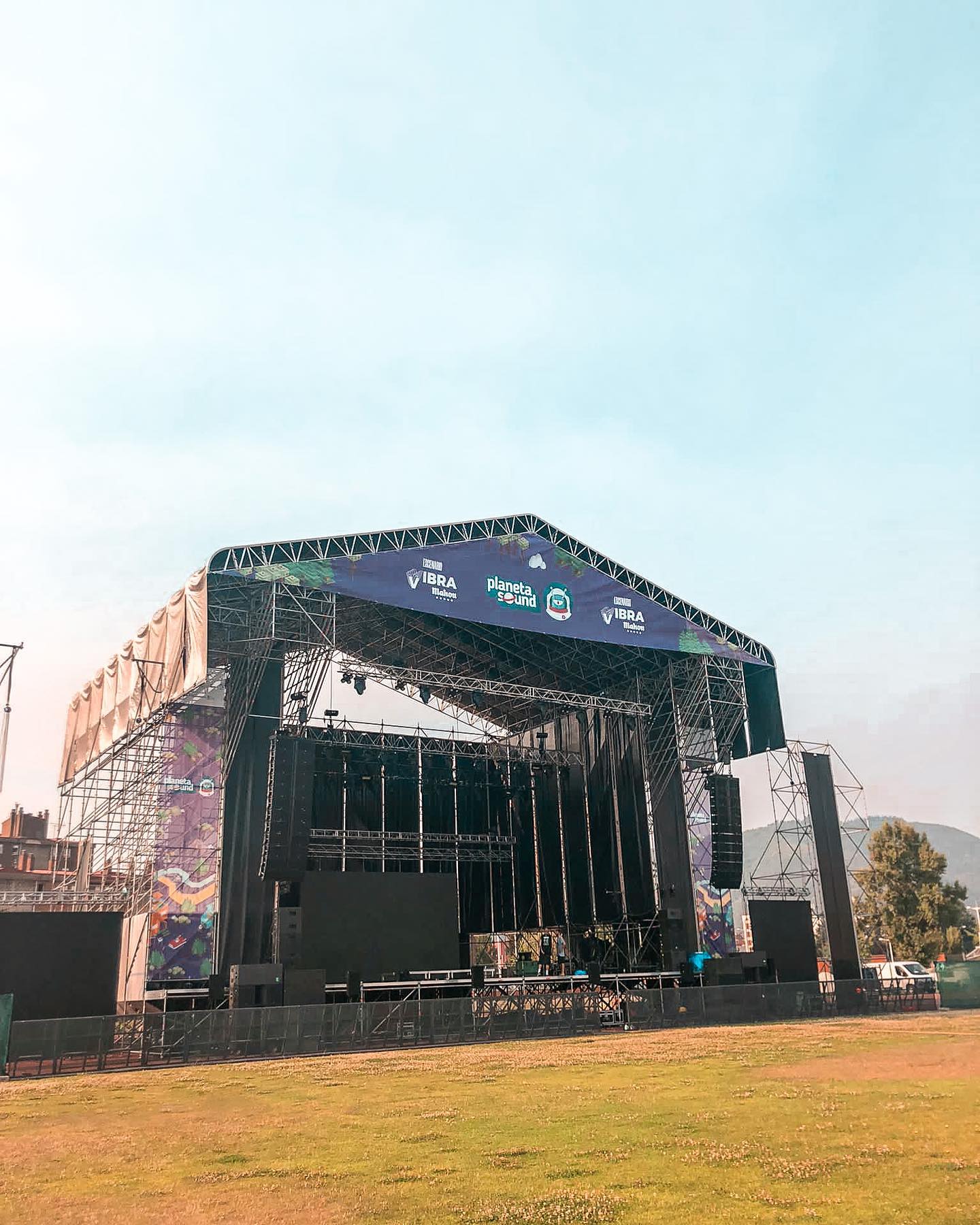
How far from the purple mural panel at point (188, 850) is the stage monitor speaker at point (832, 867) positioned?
18899 millimetres

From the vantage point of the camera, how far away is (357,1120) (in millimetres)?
10719

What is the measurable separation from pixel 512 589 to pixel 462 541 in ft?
6.93

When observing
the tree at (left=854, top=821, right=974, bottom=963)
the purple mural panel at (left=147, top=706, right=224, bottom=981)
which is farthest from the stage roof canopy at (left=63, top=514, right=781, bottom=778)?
the tree at (left=854, top=821, right=974, bottom=963)

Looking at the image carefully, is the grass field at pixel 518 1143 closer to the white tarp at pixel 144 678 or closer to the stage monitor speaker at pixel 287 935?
the stage monitor speaker at pixel 287 935

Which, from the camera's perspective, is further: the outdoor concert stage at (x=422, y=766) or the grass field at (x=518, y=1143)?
the outdoor concert stage at (x=422, y=766)

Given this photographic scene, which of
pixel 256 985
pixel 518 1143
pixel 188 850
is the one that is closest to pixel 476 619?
pixel 188 850

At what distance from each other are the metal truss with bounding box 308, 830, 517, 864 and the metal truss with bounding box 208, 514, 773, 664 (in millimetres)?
9246

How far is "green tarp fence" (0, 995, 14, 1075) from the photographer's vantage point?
16375 mm

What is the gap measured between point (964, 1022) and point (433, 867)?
19.1 m

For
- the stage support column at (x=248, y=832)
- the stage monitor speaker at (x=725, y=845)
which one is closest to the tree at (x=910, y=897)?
the stage monitor speaker at (x=725, y=845)

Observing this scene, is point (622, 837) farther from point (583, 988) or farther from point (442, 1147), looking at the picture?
point (442, 1147)

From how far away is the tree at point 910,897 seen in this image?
45.8 meters

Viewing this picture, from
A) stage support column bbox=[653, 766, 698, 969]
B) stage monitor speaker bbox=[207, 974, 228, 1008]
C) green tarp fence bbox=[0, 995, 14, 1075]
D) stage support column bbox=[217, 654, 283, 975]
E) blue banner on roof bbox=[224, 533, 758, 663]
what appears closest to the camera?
green tarp fence bbox=[0, 995, 14, 1075]

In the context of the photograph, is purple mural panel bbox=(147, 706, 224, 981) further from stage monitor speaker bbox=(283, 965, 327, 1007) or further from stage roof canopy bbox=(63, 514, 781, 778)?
stage monitor speaker bbox=(283, 965, 327, 1007)
